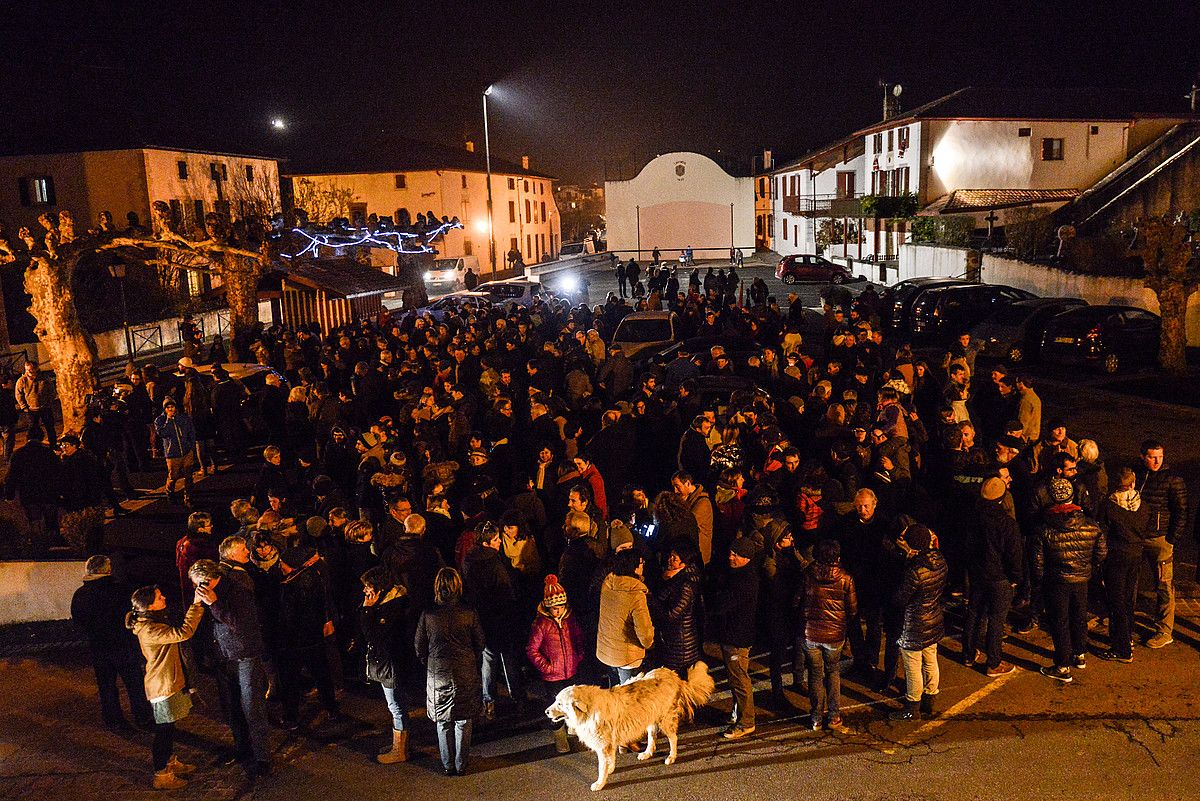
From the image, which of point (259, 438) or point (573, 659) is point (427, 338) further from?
point (573, 659)

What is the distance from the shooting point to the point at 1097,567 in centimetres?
734

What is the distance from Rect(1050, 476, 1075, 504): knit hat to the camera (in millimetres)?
6809

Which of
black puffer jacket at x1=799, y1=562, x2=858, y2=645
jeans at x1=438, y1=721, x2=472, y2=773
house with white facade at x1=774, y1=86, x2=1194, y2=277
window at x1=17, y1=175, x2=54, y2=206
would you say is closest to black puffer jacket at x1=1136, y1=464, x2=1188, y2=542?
black puffer jacket at x1=799, y1=562, x2=858, y2=645

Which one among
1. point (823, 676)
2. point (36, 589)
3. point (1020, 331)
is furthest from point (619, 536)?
point (1020, 331)

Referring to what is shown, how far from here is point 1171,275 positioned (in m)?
16.1

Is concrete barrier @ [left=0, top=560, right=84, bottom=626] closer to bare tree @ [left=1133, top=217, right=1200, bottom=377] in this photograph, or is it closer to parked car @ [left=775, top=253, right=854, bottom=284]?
bare tree @ [left=1133, top=217, right=1200, bottom=377]

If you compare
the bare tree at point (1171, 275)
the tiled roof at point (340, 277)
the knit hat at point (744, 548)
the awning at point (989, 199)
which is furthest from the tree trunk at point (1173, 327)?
the awning at point (989, 199)

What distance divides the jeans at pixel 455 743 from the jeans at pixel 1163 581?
215 inches

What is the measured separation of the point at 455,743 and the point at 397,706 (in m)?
0.52

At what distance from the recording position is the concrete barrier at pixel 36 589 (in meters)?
9.45

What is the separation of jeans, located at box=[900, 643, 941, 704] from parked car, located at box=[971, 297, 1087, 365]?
14207 millimetres

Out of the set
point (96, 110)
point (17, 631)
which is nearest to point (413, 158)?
point (96, 110)

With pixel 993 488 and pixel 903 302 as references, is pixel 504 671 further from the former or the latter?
pixel 903 302

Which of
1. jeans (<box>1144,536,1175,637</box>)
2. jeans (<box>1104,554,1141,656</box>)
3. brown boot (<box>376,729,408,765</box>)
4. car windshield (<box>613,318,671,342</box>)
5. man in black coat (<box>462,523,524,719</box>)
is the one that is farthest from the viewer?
car windshield (<box>613,318,671,342</box>)
